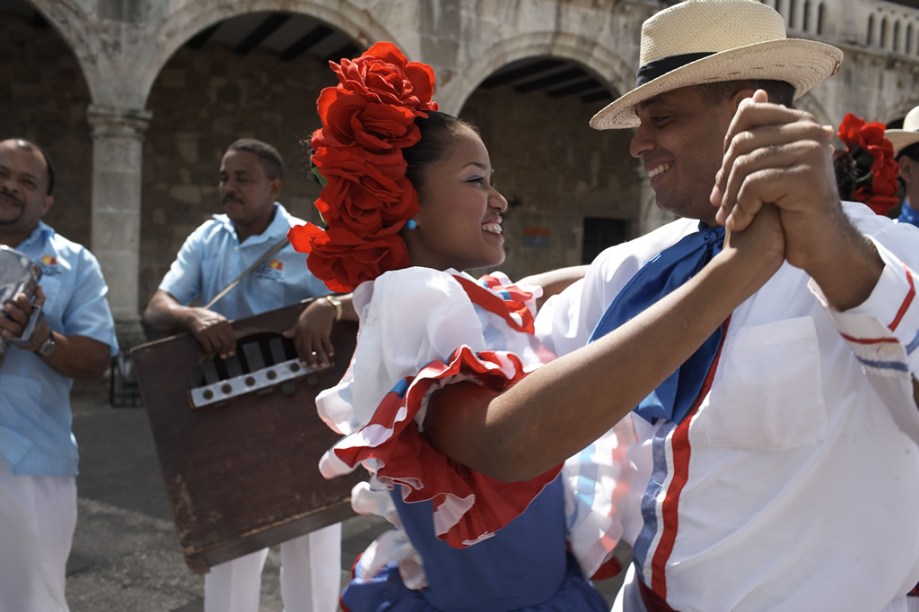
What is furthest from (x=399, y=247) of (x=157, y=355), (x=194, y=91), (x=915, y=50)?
(x=915, y=50)

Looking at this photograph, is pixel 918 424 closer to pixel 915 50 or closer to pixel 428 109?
pixel 428 109

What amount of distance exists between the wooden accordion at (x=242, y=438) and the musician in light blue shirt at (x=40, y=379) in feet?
1.40

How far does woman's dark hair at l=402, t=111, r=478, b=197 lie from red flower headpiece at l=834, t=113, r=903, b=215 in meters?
1.55

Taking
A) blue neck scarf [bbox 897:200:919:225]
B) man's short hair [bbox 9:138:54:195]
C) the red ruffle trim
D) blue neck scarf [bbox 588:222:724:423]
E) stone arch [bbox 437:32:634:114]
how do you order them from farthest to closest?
stone arch [bbox 437:32:634:114] → blue neck scarf [bbox 897:200:919:225] → man's short hair [bbox 9:138:54:195] → blue neck scarf [bbox 588:222:724:423] → the red ruffle trim

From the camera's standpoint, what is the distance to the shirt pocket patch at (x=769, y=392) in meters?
1.14

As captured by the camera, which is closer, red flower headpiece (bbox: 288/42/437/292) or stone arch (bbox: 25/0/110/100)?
red flower headpiece (bbox: 288/42/437/292)

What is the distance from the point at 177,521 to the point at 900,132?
313 centimetres

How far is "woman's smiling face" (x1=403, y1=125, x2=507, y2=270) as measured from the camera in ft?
4.78

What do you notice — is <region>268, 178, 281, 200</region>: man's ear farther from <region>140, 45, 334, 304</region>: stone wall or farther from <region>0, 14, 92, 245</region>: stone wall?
<region>0, 14, 92, 245</region>: stone wall

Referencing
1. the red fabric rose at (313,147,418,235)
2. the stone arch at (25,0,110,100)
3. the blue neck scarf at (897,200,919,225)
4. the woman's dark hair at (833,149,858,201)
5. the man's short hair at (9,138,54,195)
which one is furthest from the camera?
the stone arch at (25,0,110,100)

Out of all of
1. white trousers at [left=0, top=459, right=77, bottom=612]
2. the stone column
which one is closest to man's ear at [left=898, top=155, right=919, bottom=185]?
white trousers at [left=0, top=459, right=77, bottom=612]

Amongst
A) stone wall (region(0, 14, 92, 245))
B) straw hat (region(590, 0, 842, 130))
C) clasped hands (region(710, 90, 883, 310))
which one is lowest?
clasped hands (region(710, 90, 883, 310))

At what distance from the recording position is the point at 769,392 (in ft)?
3.78

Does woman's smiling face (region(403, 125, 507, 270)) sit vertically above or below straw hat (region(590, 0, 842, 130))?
below
